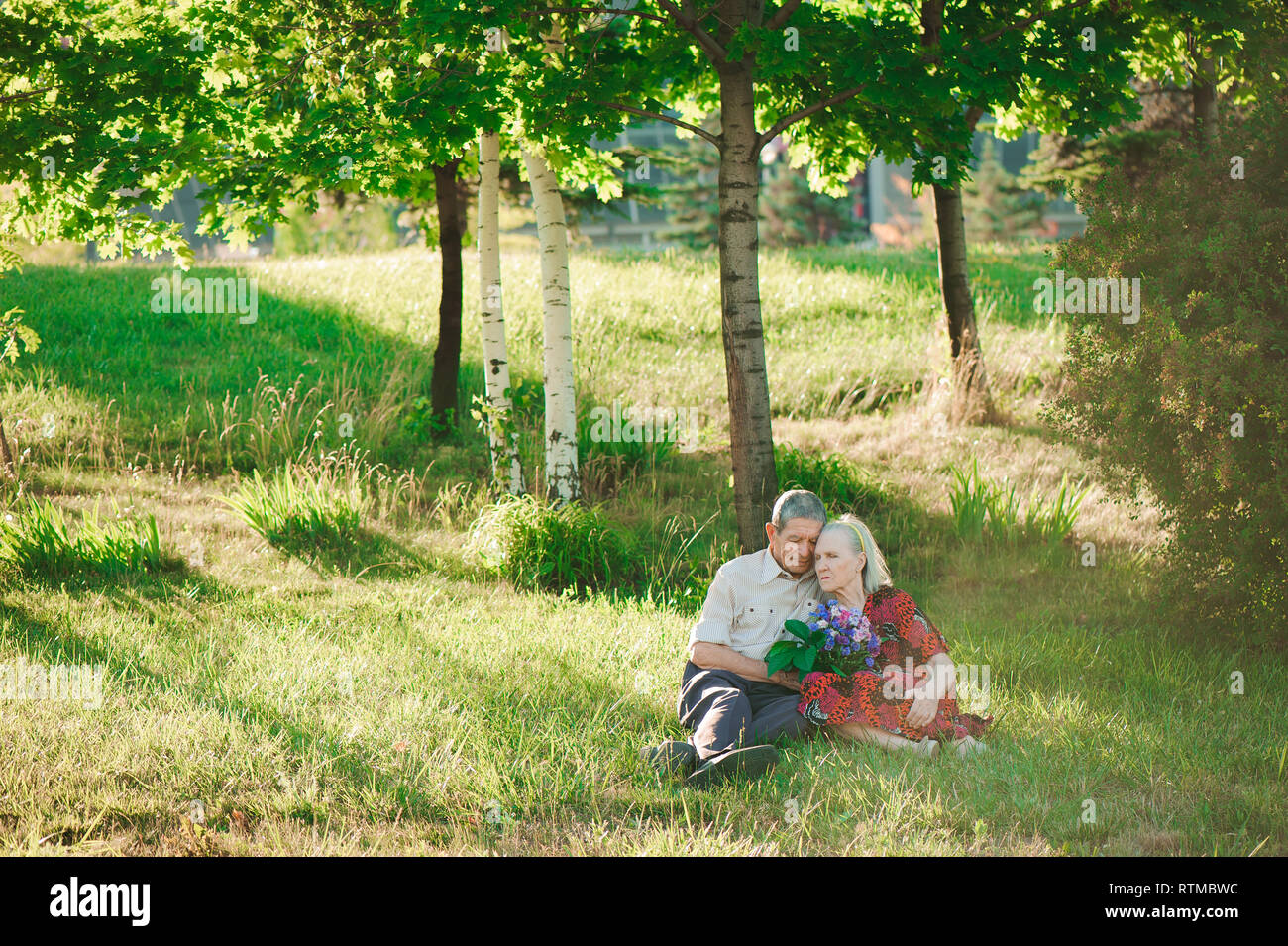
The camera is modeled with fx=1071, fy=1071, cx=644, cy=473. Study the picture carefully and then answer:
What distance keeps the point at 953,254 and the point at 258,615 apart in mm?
7859

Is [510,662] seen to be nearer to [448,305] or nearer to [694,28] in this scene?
[694,28]

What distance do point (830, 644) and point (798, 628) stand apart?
0.52 feet

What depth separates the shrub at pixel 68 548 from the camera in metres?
7.91

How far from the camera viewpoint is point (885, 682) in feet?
15.7

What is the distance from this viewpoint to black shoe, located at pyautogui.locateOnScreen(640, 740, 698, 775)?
466 cm

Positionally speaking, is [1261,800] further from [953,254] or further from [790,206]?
[790,206]

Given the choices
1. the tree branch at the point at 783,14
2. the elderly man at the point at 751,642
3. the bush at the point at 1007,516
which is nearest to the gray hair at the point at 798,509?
the elderly man at the point at 751,642

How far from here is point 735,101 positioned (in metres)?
6.79

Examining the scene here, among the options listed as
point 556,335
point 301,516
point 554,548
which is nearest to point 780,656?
point 554,548

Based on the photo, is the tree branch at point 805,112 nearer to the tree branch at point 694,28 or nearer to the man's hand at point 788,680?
the tree branch at point 694,28

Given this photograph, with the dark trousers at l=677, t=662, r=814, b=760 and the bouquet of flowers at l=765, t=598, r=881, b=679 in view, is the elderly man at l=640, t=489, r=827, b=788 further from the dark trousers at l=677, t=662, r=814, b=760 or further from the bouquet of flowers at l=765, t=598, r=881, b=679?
the bouquet of flowers at l=765, t=598, r=881, b=679

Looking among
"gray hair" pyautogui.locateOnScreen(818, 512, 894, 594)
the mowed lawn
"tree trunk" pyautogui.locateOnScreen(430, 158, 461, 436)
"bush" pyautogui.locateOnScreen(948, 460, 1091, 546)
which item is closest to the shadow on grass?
the mowed lawn

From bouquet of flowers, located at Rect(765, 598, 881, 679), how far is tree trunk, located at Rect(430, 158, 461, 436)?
265 inches
